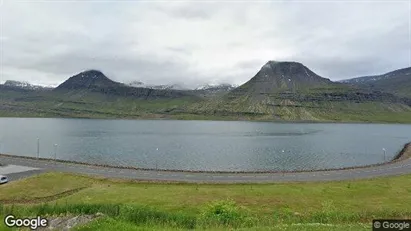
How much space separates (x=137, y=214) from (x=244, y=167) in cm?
9081

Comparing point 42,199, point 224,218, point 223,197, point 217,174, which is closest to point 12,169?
point 42,199

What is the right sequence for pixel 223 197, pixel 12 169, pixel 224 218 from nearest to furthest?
pixel 224 218
pixel 223 197
pixel 12 169

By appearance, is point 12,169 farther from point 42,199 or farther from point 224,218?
point 224,218

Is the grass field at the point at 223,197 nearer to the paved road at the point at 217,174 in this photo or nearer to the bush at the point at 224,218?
the bush at the point at 224,218

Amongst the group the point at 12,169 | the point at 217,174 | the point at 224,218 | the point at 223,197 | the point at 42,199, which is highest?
the point at 224,218

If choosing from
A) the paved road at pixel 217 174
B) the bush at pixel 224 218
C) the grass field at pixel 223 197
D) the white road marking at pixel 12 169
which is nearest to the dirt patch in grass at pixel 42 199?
the grass field at pixel 223 197

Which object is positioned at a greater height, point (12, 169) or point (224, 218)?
point (224, 218)

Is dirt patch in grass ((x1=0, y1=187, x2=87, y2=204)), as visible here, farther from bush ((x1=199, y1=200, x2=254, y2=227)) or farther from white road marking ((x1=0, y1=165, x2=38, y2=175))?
bush ((x1=199, y1=200, x2=254, y2=227))

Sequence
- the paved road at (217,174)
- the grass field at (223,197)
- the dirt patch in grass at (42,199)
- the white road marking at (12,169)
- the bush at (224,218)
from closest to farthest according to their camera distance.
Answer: the bush at (224,218) < the grass field at (223,197) < the dirt patch in grass at (42,199) < the paved road at (217,174) < the white road marking at (12,169)

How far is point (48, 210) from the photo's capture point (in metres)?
23.9

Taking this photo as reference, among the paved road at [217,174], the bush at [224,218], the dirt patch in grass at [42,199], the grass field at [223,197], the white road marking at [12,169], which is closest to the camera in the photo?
the bush at [224,218]

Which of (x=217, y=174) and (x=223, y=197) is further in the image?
(x=217, y=174)

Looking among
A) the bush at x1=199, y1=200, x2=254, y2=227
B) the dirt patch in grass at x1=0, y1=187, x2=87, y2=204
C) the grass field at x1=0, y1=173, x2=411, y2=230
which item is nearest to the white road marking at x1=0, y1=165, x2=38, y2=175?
the grass field at x1=0, y1=173, x2=411, y2=230

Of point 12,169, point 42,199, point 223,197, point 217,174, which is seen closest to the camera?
point 223,197
